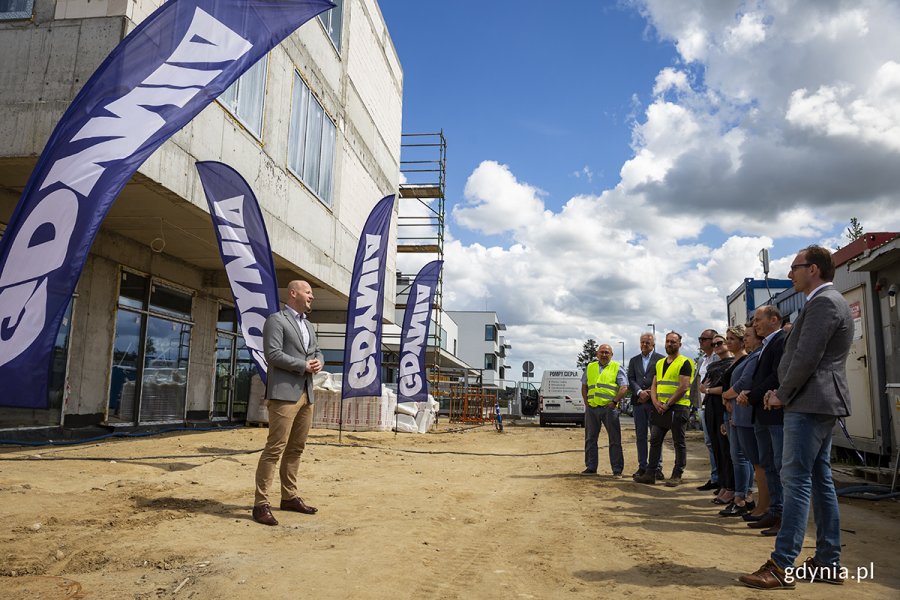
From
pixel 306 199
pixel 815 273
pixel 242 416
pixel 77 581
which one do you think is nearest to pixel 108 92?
pixel 77 581

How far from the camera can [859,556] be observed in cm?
468

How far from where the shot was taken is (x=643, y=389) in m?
8.99

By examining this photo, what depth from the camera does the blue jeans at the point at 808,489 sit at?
3.99 m

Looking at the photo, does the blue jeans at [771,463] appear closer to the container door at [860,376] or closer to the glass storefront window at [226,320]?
the container door at [860,376]

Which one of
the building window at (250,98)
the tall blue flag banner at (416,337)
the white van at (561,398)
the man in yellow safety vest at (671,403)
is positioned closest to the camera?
the man in yellow safety vest at (671,403)

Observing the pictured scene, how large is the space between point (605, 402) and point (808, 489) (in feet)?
16.5

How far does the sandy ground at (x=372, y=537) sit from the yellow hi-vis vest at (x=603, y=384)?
3.57 ft

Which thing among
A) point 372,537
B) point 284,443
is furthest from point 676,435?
point 284,443

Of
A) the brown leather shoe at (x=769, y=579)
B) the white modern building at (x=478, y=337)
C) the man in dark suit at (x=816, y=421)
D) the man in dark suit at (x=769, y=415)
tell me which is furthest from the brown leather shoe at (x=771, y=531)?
the white modern building at (x=478, y=337)

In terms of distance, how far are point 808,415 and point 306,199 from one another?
41.7 feet

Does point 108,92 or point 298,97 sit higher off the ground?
point 298,97

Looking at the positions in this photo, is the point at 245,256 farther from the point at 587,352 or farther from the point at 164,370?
the point at 587,352

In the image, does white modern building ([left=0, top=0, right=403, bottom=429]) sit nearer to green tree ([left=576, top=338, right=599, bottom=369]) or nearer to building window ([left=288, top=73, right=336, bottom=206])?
building window ([left=288, top=73, right=336, bottom=206])

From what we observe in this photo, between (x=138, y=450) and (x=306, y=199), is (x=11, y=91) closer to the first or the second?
(x=138, y=450)
